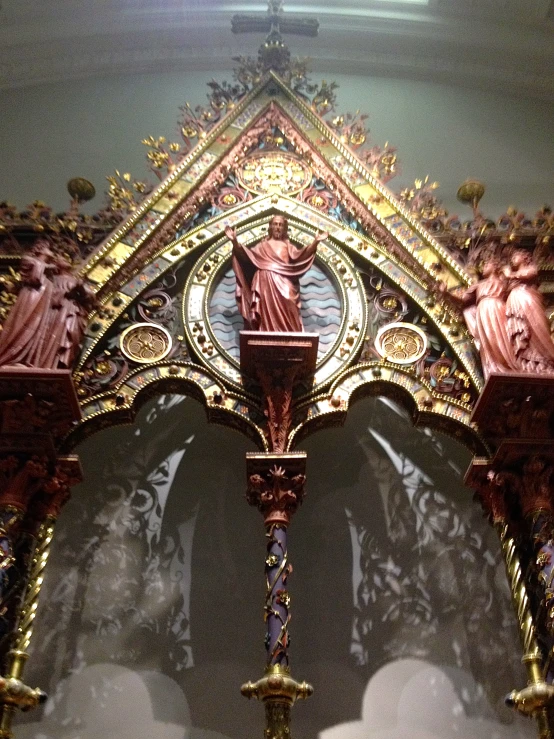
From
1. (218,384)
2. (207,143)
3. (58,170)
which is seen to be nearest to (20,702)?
(218,384)

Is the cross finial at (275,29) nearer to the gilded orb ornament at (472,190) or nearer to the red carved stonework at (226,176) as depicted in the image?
the red carved stonework at (226,176)

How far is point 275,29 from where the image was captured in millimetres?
8906

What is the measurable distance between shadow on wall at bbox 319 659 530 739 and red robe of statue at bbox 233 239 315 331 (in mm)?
3187

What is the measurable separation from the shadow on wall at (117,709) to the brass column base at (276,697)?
179 cm

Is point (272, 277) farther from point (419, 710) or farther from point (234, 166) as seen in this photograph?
point (419, 710)

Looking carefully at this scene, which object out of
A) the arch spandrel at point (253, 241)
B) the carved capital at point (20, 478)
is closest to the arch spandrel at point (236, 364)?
the arch spandrel at point (253, 241)

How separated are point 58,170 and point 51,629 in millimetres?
5936

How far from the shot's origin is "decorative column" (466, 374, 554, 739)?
523cm

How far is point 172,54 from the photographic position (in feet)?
37.2

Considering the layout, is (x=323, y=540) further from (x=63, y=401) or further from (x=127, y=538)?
(x=63, y=401)

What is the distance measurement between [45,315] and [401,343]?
295cm

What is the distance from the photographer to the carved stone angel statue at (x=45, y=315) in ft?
18.4

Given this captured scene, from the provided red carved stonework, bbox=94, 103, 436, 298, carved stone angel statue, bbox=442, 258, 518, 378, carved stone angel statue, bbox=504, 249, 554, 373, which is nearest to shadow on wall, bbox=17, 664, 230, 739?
red carved stonework, bbox=94, 103, 436, 298

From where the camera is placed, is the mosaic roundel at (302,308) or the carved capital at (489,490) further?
the mosaic roundel at (302,308)
